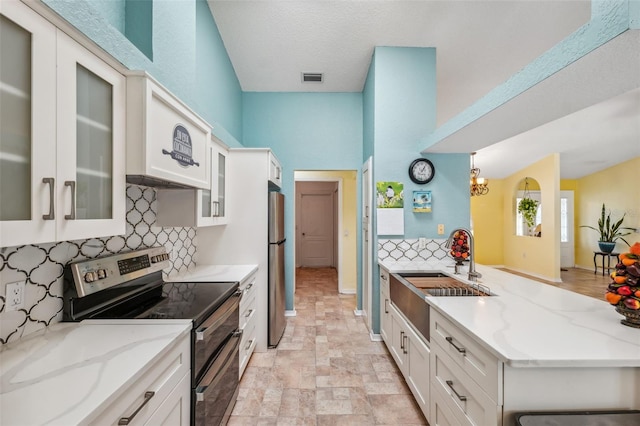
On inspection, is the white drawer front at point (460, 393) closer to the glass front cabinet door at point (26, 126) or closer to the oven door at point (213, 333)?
the oven door at point (213, 333)

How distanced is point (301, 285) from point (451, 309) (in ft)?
14.3

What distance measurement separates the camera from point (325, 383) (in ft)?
7.38

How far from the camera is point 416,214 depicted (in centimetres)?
301

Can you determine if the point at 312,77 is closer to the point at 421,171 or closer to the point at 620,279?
the point at 421,171

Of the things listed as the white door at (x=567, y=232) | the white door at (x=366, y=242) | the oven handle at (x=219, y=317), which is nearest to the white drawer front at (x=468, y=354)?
the oven handle at (x=219, y=317)

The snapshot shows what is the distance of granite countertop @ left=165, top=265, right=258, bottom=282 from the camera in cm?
212

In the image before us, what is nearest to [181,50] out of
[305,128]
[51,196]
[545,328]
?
[51,196]

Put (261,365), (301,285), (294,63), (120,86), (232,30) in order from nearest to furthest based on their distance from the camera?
(120,86), (261,365), (232,30), (294,63), (301,285)

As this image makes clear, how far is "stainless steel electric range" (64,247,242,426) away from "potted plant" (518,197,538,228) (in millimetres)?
7769

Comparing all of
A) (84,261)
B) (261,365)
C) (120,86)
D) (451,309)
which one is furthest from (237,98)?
(451,309)

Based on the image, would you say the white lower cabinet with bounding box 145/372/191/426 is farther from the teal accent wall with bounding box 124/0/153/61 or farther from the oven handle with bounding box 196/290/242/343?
the teal accent wall with bounding box 124/0/153/61

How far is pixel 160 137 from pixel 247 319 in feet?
5.71

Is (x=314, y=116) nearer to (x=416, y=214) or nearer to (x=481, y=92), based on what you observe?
(x=416, y=214)

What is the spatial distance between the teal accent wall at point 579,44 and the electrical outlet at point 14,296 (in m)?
2.57
